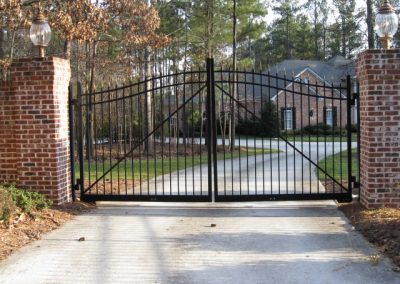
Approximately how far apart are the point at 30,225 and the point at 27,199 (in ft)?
2.50

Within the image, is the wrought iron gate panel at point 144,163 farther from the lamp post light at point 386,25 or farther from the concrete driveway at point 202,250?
the lamp post light at point 386,25

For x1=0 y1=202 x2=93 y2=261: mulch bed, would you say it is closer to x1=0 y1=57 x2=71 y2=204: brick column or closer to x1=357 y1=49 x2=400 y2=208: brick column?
x1=0 y1=57 x2=71 y2=204: brick column

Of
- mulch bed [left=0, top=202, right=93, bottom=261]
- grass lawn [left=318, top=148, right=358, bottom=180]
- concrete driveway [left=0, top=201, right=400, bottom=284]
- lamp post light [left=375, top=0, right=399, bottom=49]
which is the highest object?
lamp post light [left=375, top=0, right=399, bottom=49]

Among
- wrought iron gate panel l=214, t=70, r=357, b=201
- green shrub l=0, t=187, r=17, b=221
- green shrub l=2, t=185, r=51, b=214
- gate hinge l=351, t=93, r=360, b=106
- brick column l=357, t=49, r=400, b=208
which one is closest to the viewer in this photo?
green shrub l=0, t=187, r=17, b=221

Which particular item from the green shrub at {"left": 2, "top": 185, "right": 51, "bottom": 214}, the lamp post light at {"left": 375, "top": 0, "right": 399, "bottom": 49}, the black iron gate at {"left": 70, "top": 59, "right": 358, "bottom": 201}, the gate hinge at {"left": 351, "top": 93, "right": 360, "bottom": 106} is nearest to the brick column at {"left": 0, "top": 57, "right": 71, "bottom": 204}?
the green shrub at {"left": 2, "top": 185, "right": 51, "bottom": 214}

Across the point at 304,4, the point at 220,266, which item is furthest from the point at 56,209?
the point at 304,4

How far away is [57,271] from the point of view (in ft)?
16.8

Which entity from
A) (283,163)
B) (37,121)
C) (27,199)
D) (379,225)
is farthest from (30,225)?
(283,163)

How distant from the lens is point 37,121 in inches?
316

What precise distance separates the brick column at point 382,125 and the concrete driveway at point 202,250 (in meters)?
0.70

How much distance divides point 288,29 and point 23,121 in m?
57.5

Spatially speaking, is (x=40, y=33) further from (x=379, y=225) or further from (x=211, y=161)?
(x=379, y=225)

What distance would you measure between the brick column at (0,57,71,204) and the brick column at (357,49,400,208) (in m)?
4.57

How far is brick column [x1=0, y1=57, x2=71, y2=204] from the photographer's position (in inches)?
314
